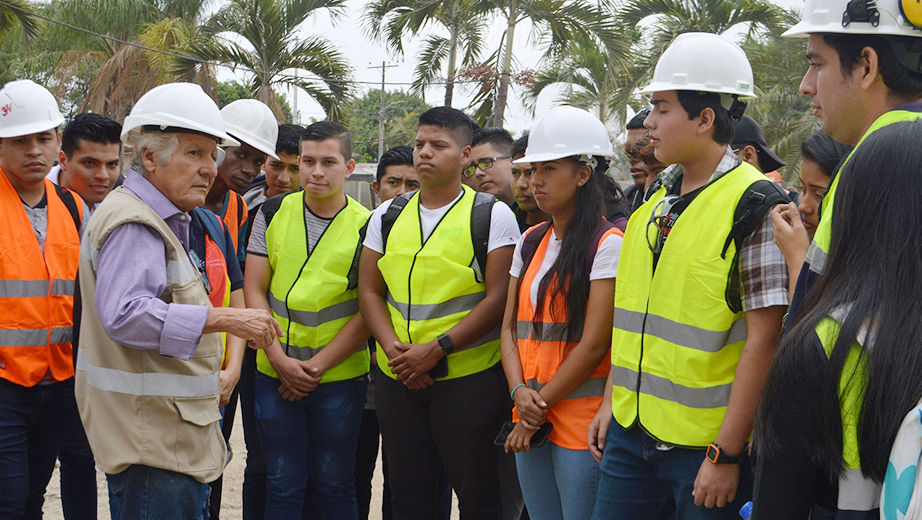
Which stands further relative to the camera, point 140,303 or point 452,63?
point 452,63

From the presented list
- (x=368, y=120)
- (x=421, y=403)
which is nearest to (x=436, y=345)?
(x=421, y=403)

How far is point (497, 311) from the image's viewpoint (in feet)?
11.7

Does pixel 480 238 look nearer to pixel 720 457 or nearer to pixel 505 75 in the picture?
pixel 720 457

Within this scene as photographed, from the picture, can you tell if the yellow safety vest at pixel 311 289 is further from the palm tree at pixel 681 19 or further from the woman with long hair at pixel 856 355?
the palm tree at pixel 681 19

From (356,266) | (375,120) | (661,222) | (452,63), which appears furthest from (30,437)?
(375,120)

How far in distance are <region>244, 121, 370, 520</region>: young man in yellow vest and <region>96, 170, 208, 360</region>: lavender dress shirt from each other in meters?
1.20

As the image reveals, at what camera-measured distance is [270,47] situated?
13.4 m

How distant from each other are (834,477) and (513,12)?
1250cm

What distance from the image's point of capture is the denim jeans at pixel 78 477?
372cm

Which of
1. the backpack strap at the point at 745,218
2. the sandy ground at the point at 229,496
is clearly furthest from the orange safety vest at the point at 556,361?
the sandy ground at the point at 229,496

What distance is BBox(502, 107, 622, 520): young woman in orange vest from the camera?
3.01 m

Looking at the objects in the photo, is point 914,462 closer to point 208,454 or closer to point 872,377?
point 872,377

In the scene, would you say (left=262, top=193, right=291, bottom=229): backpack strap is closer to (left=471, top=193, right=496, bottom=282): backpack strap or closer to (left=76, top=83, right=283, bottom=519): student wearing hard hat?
(left=471, top=193, right=496, bottom=282): backpack strap

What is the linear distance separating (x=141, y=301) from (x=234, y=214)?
184 cm
